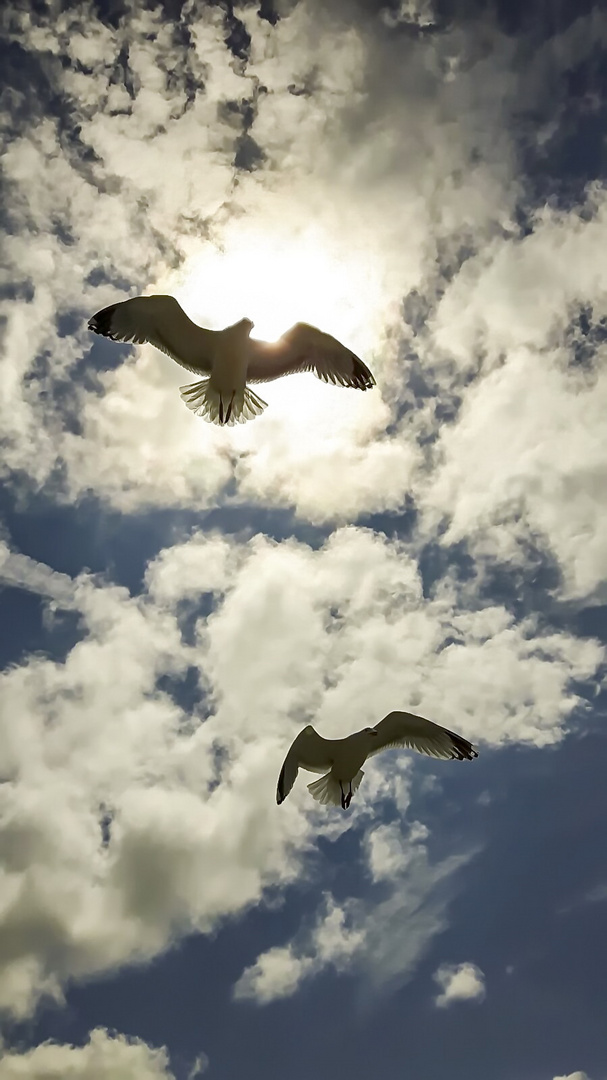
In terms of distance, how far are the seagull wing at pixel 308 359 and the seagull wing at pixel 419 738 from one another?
499 cm

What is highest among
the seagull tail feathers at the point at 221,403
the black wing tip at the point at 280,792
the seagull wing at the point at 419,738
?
the seagull tail feathers at the point at 221,403

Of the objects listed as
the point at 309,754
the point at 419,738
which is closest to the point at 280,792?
the point at 309,754

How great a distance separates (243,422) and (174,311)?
1754 millimetres

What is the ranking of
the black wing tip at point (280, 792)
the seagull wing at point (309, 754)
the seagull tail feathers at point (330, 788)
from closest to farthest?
the black wing tip at point (280, 792), the seagull wing at point (309, 754), the seagull tail feathers at point (330, 788)

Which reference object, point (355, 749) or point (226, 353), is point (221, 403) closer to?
point (226, 353)

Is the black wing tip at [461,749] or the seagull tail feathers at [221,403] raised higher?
the seagull tail feathers at [221,403]

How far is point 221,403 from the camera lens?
43.6 ft

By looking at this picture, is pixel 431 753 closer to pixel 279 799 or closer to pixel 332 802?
pixel 332 802

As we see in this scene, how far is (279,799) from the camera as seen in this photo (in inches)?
501

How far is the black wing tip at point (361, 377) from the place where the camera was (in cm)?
1338

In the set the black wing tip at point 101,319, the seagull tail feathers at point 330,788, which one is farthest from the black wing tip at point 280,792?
the black wing tip at point 101,319

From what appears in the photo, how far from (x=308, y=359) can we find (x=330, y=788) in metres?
6.34

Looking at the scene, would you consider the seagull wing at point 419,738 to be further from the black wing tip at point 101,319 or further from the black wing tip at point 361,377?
the black wing tip at point 101,319

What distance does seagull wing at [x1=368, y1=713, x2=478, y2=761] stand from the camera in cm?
1444
